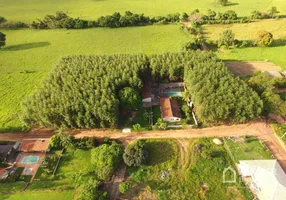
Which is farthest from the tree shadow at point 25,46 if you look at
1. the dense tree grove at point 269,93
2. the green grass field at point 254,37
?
the dense tree grove at point 269,93

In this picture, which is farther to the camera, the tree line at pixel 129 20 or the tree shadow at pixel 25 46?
the tree line at pixel 129 20

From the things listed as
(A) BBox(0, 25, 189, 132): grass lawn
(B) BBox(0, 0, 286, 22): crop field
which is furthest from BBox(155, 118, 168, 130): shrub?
(B) BBox(0, 0, 286, 22): crop field

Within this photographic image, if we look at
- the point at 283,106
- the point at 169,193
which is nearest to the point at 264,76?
the point at 283,106

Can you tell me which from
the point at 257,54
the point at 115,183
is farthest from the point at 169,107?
the point at 257,54

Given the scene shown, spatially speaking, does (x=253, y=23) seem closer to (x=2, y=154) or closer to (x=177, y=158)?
(x=177, y=158)

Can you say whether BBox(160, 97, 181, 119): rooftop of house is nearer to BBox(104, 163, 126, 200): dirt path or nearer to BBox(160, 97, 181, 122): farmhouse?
BBox(160, 97, 181, 122): farmhouse

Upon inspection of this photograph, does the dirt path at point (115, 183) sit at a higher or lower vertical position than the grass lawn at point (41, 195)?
higher

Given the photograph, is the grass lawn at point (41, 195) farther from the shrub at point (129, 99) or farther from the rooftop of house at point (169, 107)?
the rooftop of house at point (169, 107)

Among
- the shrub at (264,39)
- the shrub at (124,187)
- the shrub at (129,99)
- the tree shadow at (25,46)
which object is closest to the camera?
the shrub at (124,187)
